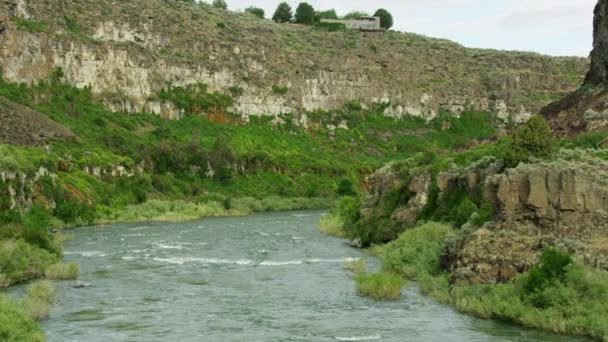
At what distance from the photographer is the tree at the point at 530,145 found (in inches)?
1874

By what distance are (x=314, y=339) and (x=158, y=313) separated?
27.1 ft

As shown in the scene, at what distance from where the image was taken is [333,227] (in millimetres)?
83625

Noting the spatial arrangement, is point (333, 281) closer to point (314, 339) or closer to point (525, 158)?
point (525, 158)

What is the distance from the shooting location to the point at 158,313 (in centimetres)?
3984

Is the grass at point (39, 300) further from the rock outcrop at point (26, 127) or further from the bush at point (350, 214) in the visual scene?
the rock outcrop at point (26, 127)

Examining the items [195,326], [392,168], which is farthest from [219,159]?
[195,326]

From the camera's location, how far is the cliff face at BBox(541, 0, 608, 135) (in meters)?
64.6

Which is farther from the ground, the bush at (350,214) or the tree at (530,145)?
the tree at (530,145)

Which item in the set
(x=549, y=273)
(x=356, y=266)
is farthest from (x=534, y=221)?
(x=356, y=266)

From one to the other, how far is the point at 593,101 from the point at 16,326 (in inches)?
1982

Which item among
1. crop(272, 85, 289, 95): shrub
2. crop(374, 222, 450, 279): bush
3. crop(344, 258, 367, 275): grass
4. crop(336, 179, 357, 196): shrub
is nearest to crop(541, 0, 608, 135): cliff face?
crop(374, 222, 450, 279): bush

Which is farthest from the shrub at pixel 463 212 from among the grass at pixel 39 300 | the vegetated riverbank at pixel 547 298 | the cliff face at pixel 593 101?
the grass at pixel 39 300

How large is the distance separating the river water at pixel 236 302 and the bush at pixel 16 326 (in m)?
1.52

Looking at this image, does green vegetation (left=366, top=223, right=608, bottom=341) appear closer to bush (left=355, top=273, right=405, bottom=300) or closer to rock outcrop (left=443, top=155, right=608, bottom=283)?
rock outcrop (left=443, top=155, right=608, bottom=283)
